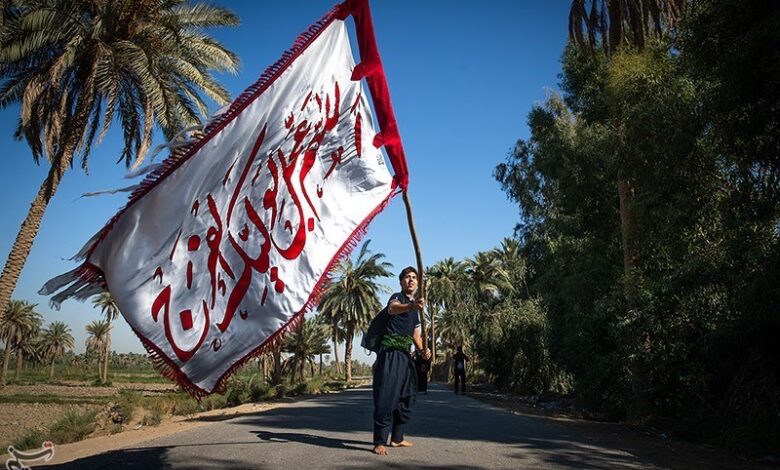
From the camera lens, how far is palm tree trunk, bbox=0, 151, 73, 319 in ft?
44.6

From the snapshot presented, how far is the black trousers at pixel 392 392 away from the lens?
569cm

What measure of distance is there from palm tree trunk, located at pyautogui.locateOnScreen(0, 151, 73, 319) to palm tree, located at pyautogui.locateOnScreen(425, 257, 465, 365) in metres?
36.9

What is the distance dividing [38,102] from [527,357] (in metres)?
21.2

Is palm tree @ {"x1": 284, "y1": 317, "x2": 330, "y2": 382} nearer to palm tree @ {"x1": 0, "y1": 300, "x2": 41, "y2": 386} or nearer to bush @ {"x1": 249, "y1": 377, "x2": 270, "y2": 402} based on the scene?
bush @ {"x1": 249, "y1": 377, "x2": 270, "y2": 402}

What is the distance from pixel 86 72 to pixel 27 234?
4.65 meters

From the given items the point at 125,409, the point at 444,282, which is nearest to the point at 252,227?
the point at 125,409

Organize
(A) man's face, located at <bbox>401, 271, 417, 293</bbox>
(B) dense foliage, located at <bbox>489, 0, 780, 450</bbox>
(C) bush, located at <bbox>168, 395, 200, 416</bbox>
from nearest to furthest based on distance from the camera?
(A) man's face, located at <bbox>401, 271, 417, 293</bbox>, (B) dense foliage, located at <bbox>489, 0, 780, 450</bbox>, (C) bush, located at <bbox>168, 395, 200, 416</bbox>

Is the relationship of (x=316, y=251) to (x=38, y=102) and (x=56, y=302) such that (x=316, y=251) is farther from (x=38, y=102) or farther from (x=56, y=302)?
(x=38, y=102)

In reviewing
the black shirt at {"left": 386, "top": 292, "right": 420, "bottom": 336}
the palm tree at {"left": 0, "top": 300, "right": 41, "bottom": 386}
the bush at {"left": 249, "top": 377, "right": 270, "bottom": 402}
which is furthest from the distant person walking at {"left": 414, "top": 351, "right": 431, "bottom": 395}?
the palm tree at {"left": 0, "top": 300, "right": 41, "bottom": 386}

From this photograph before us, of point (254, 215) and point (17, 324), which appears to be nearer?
point (254, 215)

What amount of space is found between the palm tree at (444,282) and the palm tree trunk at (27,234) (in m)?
36.9

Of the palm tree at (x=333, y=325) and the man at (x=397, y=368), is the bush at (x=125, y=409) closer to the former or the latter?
the man at (x=397, y=368)

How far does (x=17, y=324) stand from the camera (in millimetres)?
55094

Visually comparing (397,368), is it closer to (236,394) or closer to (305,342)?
(236,394)
